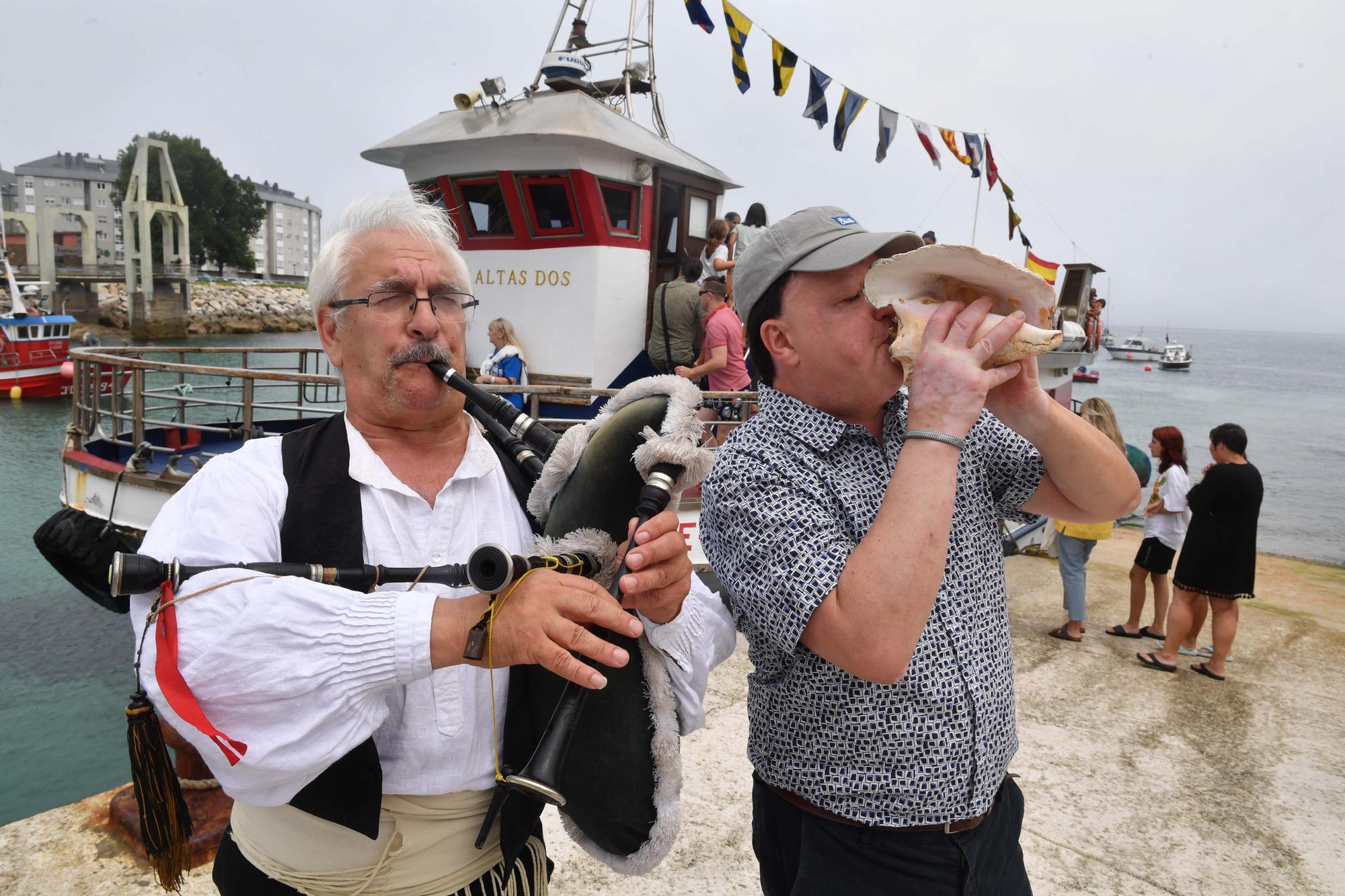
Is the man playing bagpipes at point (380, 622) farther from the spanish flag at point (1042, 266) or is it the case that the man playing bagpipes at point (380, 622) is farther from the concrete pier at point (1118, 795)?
the spanish flag at point (1042, 266)

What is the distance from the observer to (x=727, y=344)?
6270 millimetres

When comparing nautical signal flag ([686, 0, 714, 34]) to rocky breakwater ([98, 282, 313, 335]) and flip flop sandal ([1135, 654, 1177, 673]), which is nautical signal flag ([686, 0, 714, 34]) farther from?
rocky breakwater ([98, 282, 313, 335])

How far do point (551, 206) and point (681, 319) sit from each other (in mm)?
1729

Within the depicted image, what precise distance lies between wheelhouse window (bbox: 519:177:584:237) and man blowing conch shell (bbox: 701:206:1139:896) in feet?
19.6

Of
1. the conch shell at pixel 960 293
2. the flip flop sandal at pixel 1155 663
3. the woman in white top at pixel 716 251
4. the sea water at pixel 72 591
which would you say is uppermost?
the woman in white top at pixel 716 251

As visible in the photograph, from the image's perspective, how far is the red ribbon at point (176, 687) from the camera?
0.96 meters

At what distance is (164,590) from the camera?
3.35 ft

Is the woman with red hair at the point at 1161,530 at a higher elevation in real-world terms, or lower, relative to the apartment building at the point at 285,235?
lower

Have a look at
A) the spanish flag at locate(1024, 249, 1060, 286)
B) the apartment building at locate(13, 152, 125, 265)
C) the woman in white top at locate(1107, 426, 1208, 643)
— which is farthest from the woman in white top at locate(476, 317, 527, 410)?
the apartment building at locate(13, 152, 125, 265)

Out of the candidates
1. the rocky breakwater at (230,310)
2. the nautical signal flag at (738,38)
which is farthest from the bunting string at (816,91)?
the rocky breakwater at (230,310)

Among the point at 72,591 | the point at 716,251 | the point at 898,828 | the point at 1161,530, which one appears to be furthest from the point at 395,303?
the point at 72,591

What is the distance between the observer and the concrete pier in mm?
2680

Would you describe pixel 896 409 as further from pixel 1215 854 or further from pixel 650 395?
pixel 1215 854

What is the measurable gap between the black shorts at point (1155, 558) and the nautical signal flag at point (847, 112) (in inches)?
226
